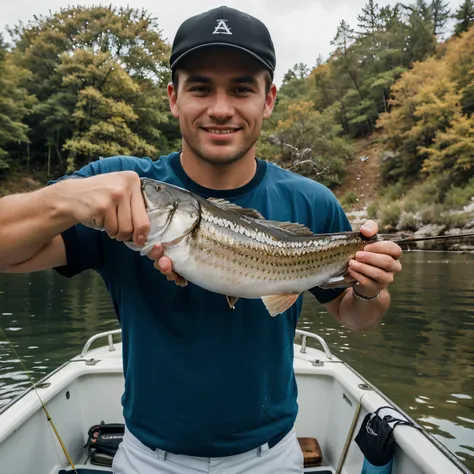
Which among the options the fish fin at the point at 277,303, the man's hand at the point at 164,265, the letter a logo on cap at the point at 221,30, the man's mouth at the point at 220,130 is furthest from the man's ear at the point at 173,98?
the fish fin at the point at 277,303

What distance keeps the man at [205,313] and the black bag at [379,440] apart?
3.63ft

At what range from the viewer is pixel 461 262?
2516cm

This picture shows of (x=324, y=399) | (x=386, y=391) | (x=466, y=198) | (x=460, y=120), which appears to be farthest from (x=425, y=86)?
(x=324, y=399)

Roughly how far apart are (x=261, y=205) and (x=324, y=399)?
3318 mm

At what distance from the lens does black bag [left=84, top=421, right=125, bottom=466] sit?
14.2 ft

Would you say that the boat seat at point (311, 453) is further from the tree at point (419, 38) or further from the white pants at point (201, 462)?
the tree at point (419, 38)

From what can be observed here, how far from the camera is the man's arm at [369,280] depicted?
2.50 meters

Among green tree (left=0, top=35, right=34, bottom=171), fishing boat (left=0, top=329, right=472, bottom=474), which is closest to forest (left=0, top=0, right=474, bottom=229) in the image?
green tree (left=0, top=35, right=34, bottom=171)

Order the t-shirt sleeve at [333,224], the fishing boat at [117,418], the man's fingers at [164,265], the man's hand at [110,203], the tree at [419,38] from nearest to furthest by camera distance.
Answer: the man's hand at [110,203] → the man's fingers at [164,265] → the t-shirt sleeve at [333,224] → the fishing boat at [117,418] → the tree at [419,38]

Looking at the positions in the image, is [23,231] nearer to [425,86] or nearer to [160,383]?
[160,383]

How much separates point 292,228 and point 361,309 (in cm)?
68

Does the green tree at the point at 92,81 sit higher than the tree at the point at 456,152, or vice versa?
the green tree at the point at 92,81

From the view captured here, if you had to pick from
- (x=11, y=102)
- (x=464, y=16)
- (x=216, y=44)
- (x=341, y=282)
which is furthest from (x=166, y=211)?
(x=464, y=16)

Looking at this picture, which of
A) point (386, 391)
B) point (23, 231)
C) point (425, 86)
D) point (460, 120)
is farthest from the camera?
point (425, 86)
